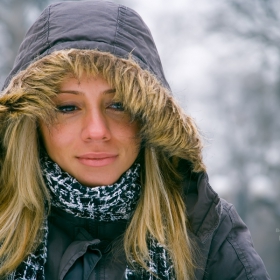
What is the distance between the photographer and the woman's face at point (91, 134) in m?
2.40

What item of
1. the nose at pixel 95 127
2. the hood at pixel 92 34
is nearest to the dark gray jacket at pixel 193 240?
the nose at pixel 95 127

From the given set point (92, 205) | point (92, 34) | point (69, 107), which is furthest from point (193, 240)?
point (92, 34)

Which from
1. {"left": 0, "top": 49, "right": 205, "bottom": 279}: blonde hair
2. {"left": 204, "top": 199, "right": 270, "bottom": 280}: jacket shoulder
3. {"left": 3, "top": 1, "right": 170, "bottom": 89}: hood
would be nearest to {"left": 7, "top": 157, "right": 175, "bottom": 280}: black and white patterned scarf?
{"left": 0, "top": 49, "right": 205, "bottom": 279}: blonde hair

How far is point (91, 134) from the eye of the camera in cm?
236

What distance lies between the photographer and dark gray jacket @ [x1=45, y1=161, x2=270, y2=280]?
2418 mm

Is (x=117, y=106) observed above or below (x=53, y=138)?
above

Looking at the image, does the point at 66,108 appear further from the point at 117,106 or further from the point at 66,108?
the point at 117,106

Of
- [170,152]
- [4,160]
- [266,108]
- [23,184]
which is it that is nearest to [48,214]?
[23,184]

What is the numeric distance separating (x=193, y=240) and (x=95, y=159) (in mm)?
561

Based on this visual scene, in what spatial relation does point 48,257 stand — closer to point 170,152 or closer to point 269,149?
point 170,152

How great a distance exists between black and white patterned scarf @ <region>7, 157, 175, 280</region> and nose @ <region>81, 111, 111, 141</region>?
0.23 meters

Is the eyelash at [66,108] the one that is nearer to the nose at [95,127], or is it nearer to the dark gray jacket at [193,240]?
the nose at [95,127]

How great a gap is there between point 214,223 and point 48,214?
0.74 metres

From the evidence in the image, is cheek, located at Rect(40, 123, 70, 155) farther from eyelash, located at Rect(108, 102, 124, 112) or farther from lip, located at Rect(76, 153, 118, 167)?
eyelash, located at Rect(108, 102, 124, 112)
